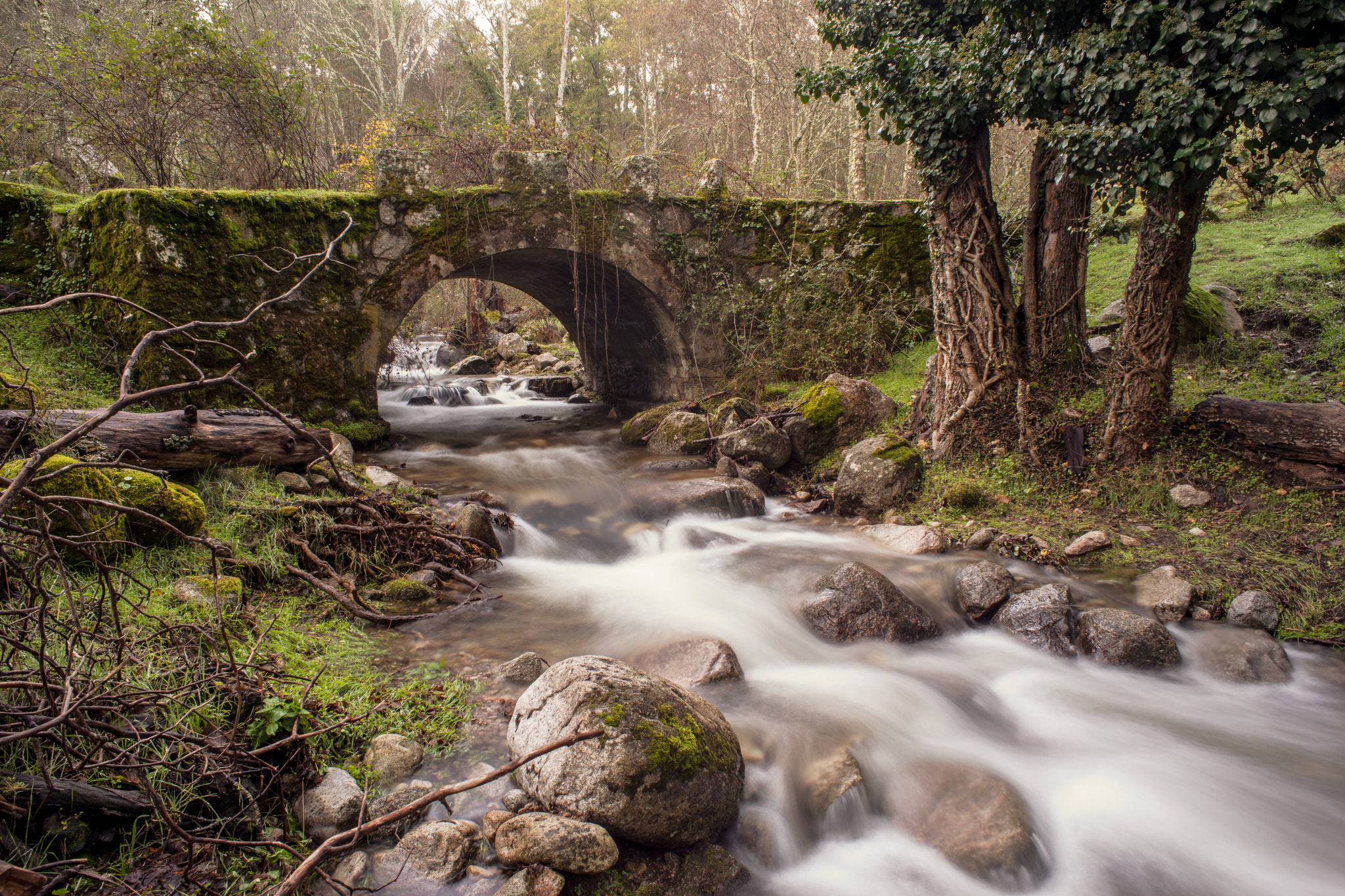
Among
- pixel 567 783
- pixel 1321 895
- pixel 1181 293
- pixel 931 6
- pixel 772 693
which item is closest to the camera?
pixel 567 783

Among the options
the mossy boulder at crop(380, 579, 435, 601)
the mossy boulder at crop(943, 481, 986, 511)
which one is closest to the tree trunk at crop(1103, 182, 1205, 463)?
the mossy boulder at crop(943, 481, 986, 511)

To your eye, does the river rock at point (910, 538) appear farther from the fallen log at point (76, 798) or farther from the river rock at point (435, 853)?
the fallen log at point (76, 798)

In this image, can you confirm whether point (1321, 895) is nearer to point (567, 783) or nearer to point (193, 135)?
point (567, 783)

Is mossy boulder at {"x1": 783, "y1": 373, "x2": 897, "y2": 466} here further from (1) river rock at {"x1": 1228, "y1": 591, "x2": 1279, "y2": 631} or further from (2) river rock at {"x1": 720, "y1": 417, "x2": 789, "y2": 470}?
(1) river rock at {"x1": 1228, "y1": 591, "x2": 1279, "y2": 631}

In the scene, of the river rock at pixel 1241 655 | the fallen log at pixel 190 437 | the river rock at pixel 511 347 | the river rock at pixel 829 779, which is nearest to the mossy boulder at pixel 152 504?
the fallen log at pixel 190 437

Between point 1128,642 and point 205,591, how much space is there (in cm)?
550

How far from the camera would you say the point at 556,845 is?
2.34m

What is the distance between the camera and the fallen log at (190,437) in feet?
13.7

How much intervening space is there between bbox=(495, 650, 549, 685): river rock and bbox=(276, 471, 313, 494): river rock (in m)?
A: 2.59

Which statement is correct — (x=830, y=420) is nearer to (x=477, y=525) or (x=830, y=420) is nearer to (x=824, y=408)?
(x=824, y=408)

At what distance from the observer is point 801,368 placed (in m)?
9.81

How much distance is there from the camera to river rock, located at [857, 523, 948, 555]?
560 cm

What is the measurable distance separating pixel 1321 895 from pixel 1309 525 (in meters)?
3.01

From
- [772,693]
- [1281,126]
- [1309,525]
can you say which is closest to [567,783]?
[772,693]
